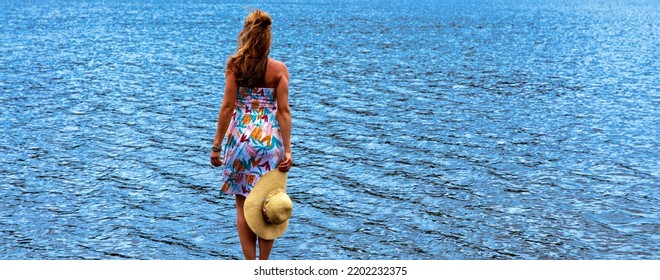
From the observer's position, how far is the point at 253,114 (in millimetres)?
8328

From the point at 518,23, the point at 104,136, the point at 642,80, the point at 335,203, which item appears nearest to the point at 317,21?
the point at 518,23

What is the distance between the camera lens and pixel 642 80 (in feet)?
98.2

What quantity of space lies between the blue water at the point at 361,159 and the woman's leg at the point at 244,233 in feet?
3.25

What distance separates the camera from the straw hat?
27.4 ft

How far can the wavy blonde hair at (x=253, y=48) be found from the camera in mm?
8023

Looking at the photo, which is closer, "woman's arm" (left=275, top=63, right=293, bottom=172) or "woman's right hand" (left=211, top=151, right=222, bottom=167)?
"woman's arm" (left=275, top=63, right=293, bottom=172)

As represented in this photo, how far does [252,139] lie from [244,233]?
1.00 m

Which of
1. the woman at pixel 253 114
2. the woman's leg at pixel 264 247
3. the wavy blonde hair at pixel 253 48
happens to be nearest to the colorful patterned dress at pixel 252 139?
the woman at pixel 253 114

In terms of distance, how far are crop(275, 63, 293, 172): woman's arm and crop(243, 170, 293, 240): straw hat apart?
13 cm

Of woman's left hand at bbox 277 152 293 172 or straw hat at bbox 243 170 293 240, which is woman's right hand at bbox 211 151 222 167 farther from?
woman's left hand at bbox 277 152 293 172

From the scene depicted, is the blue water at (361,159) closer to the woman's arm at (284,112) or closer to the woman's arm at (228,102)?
the woman's arm at (284,112)

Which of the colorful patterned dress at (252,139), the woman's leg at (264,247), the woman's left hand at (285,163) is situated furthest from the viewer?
the woman's leg at (264,247)

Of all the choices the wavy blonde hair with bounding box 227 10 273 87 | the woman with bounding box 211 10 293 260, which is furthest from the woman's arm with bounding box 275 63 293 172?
the wavy blonde hair with bounding box 227 10 273 87

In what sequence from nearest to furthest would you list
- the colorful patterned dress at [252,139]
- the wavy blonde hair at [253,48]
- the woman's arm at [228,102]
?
the wavy blonde hair at [253,48] < the woman's arm at [228,102] < the colorful patterned dress at [252,139]
